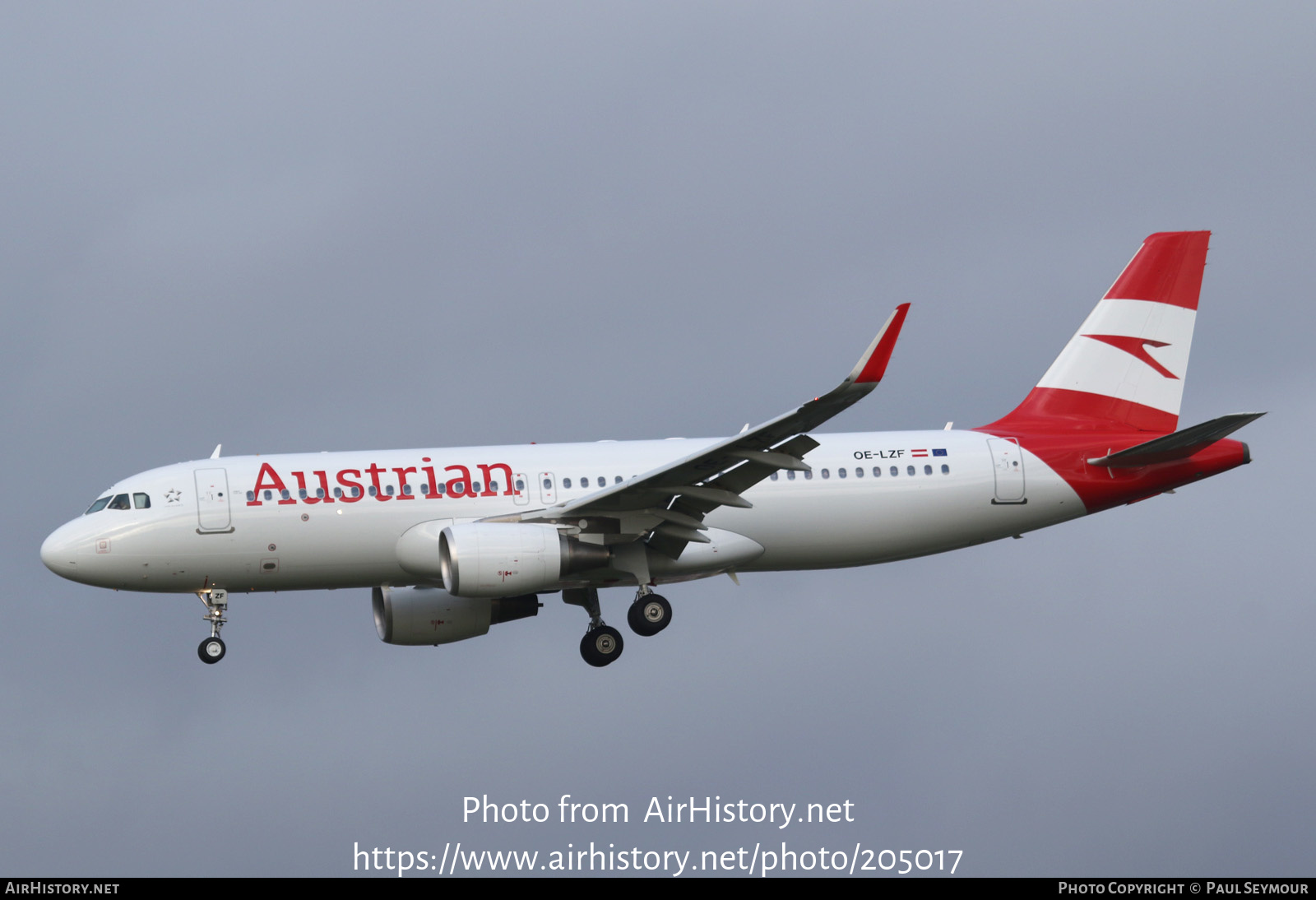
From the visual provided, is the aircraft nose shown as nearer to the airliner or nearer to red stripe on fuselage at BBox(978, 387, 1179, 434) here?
the airliner

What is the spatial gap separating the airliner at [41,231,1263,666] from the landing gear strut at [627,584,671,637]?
5 cm

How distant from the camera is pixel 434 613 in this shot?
120 feet

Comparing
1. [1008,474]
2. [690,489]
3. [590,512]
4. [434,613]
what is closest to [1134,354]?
[1008,474]

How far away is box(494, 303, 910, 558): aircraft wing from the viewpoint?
1169 inches

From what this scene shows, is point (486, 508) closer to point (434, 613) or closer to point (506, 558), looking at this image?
point (506, 558)

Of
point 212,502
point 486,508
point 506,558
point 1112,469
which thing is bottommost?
point 506,558

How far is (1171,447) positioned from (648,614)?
37.4 feet

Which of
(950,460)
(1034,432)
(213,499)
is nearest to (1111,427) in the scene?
(1034,432)

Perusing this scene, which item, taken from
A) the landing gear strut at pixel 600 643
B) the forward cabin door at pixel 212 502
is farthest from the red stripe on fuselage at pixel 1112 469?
the forward cabin door at pixel 212 502

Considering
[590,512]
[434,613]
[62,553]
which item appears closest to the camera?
[590,512]

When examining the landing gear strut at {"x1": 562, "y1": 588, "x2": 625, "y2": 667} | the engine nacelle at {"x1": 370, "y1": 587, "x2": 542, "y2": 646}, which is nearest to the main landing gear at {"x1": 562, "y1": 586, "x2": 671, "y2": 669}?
the landing gear strut at {"x1": 562, "y1": 588, "x2": 625, "y2": 667}

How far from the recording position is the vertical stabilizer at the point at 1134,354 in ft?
125

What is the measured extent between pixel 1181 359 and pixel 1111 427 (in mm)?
2820

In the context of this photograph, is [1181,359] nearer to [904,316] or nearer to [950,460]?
[950,460]
